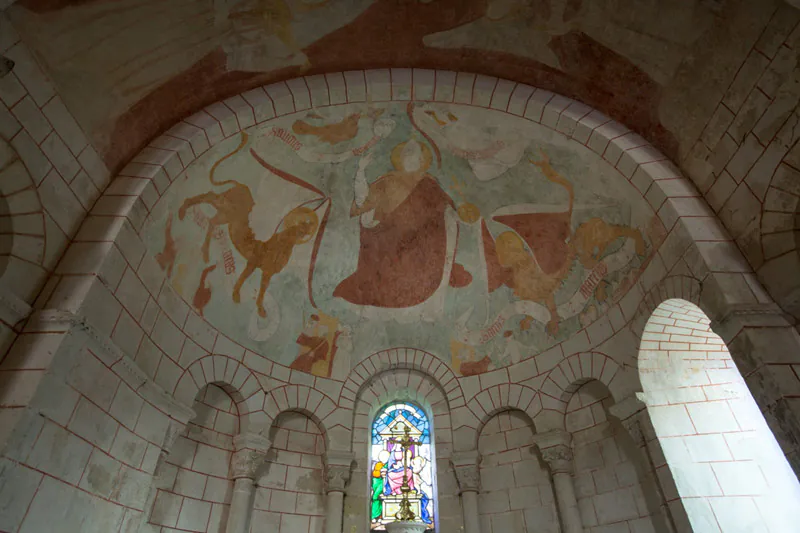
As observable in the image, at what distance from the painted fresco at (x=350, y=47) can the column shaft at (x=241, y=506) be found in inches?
158

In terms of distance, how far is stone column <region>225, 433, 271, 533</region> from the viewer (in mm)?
5699

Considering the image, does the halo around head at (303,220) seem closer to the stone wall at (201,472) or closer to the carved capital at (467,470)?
the stone wall at (201,472)

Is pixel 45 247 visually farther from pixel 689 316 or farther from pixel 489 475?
pixel 689 316

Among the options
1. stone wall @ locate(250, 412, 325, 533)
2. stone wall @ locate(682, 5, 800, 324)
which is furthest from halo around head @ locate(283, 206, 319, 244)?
stone wall @ locate(682, 5, 800, 324)

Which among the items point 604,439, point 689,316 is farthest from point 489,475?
point 689,316

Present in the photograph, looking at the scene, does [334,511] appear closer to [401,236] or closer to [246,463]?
[246,463]

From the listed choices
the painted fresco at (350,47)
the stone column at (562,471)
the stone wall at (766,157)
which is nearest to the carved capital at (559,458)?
the stone column at (562,471)

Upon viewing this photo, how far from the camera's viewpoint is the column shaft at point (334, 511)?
6.08 meters

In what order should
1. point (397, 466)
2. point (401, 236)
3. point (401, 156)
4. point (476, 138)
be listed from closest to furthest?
point (476, 138)
point (397, 466)
point (401, 156)
point (401, 236)

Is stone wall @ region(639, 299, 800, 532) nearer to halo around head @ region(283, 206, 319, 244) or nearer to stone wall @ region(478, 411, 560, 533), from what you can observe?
stone wall @ region(478, 411, 560, 533)

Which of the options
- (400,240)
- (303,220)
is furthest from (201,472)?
(400,240)

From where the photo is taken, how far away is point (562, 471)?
6.11m

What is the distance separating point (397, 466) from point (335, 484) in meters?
1.03

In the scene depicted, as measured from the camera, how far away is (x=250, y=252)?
6.75 m
